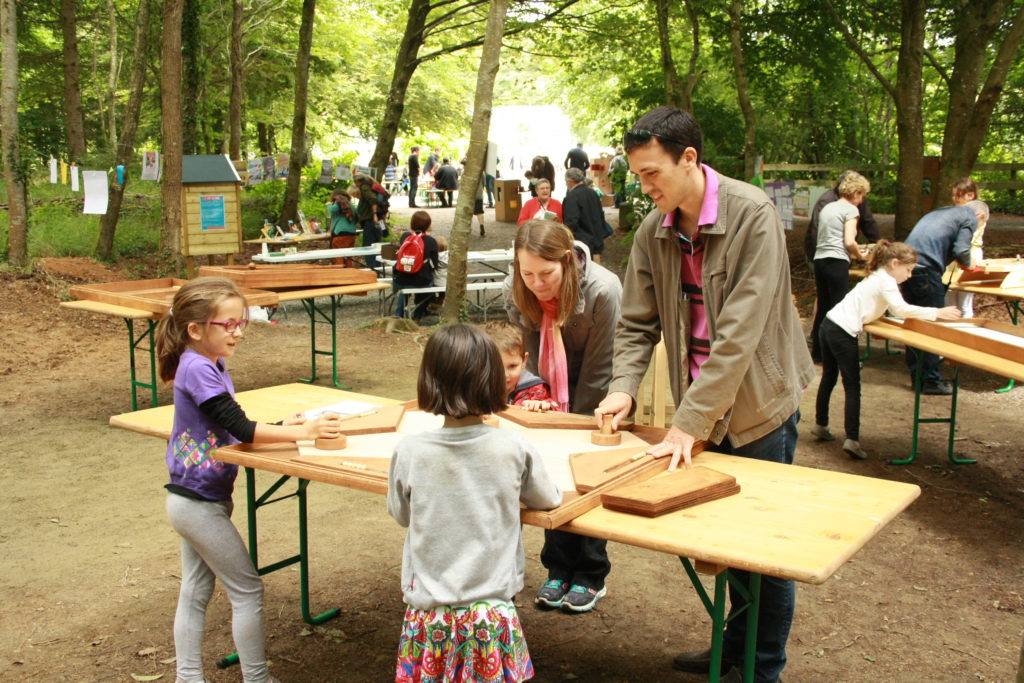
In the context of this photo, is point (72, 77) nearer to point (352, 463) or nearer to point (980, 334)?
point (980, 334)

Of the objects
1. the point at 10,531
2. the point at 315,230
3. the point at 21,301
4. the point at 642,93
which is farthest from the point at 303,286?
the point at 642,93

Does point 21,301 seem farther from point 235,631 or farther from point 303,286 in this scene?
point 235,631

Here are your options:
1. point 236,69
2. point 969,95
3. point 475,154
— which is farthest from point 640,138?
point 236,69

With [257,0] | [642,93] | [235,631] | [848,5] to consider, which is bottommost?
[235,631]

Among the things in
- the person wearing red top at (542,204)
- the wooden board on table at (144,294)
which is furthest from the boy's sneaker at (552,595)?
the person wearing red top at (542,204)

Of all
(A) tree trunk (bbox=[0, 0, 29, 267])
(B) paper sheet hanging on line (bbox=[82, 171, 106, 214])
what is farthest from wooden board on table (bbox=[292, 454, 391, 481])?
(A) tree trunk (bbox=[0, 0, 29, 267])

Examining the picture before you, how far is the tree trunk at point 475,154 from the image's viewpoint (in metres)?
8.95

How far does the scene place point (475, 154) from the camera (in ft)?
30.3

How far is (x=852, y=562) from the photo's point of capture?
15.0ft

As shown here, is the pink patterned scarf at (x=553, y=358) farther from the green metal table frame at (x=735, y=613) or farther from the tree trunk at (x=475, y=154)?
the tree trunk at (x=475, y=154)

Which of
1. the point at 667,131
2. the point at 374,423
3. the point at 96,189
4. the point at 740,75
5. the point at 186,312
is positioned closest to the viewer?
the point at 667,131

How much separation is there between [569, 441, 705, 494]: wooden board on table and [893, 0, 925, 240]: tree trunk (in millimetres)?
10230

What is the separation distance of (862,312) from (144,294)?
17.1 feet

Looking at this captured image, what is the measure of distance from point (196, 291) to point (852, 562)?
10.9 feet
